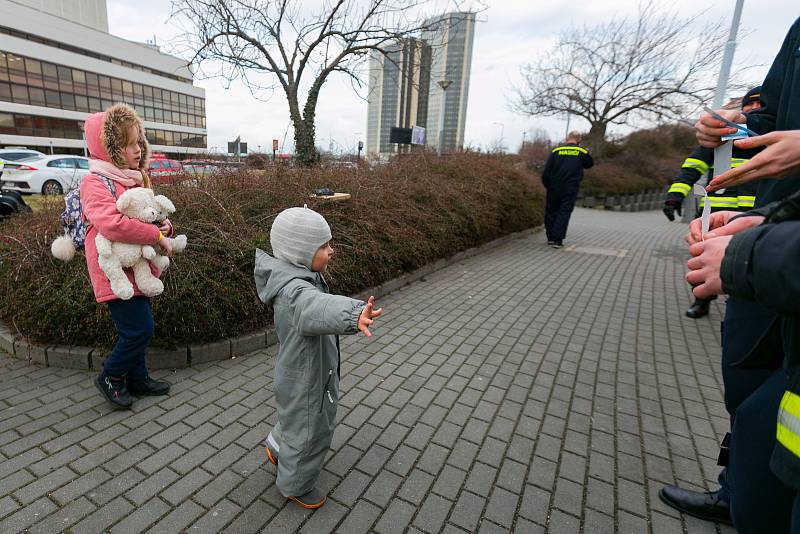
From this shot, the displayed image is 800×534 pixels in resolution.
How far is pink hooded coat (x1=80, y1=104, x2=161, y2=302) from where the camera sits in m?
2.39

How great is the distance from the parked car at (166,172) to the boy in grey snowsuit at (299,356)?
4.41 metres

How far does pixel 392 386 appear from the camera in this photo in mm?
3301

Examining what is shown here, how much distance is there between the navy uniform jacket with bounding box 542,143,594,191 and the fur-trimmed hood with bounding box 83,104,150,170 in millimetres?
7891

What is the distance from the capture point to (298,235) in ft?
6.27

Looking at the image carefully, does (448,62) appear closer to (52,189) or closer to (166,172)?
(166,172)

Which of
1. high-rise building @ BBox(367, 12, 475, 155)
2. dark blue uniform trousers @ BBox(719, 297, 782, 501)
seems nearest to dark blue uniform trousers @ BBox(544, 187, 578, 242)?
high-rise building @ BBox(367, 12, 475, 155)

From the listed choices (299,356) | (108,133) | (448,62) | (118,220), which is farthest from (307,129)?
(299,356)

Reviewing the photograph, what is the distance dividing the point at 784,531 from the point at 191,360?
143 inches

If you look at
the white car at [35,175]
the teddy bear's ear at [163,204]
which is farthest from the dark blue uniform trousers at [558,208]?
the white car at [35,175]

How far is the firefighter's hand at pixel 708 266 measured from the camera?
111 centimetres

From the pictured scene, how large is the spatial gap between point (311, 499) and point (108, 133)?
2.36 m

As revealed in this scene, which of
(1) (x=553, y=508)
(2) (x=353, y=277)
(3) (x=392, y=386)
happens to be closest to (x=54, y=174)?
(2) (x=353, y=277)

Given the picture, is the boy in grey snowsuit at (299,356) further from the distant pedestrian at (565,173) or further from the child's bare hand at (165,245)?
the distant pedestrian at (565,173)

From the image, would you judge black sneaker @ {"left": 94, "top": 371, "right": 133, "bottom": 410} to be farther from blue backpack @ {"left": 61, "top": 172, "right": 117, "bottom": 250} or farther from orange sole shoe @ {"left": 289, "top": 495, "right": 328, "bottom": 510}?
orange sole shoe @ {"left": 289, "top": 495, "right": 328, "bottom": 510}
